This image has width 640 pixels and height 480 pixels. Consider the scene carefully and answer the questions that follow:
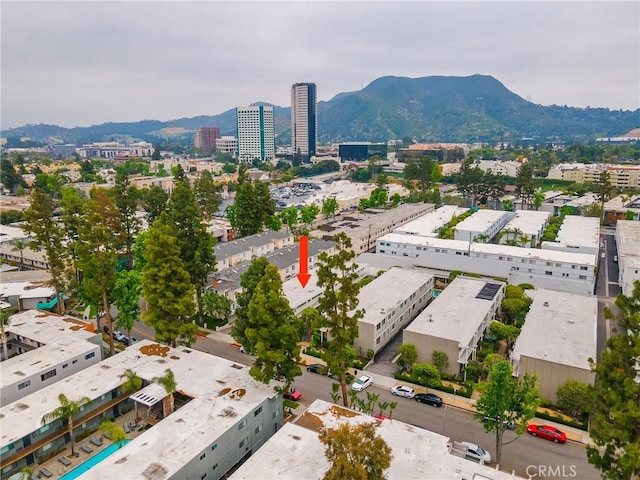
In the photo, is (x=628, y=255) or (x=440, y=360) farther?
(x=628, y=255)

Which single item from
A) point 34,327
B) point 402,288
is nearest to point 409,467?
point 402,288

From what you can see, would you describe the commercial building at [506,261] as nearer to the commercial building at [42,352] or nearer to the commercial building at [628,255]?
the commercial building at [628,255]

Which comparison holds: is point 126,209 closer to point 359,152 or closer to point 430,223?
point 430,223

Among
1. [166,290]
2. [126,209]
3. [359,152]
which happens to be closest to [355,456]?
[166,290]

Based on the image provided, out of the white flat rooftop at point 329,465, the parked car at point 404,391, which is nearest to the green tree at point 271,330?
the white flat rooftop at point 329,465

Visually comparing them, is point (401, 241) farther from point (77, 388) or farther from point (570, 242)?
point (77, 388)

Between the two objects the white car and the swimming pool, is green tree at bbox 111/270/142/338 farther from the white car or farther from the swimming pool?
the white car
